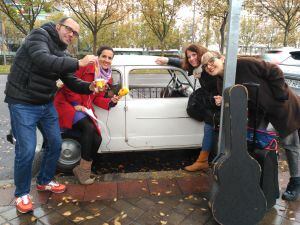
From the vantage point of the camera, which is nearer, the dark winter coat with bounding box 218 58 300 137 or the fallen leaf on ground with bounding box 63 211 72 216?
the dark winter coat with bounding box 218 58 300 137

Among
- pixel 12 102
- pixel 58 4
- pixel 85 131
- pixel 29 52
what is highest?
pixel 58 4

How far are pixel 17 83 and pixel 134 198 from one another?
180 centimetres

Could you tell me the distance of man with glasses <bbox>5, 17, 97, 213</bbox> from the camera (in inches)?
115

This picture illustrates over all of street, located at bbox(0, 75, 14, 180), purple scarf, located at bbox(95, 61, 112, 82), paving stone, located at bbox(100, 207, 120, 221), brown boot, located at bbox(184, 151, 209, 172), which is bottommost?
street, located at bbox(0, 75, 14, 180)

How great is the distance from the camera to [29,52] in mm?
2947

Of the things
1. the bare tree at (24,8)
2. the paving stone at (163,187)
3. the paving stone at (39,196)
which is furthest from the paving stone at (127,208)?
the bare tree at (24,8)

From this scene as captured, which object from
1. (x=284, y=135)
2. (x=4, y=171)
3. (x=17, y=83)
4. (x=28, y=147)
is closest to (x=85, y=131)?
(x=28, y=147)

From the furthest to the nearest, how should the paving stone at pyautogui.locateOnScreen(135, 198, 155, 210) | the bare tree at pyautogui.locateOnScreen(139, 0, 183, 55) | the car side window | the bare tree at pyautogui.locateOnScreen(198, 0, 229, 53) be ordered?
the bare tree at pyautogui.locateOnScreen(139, 0, 183, 55)
the bare tree at pyautogui.locateOnScreen(198, 0, 229, 53)
the car side window
the paving stone at pyautogui.locateOnScreen(135, 198, 155, 210)

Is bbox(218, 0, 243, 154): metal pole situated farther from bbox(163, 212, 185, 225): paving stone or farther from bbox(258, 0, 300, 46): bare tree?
→ bbox(258, 0, 300, 46): bare tree

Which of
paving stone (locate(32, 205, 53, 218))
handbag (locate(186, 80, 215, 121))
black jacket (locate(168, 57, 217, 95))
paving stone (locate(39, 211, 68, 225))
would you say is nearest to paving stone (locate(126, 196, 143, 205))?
paving stone (locate(39, 211, 68, 225))

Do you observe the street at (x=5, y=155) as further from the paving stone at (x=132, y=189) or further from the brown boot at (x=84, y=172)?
the paving stone at (x=132, y=189)

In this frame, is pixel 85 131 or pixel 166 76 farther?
pixel 166 76

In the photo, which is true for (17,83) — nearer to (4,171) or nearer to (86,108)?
(86,108)

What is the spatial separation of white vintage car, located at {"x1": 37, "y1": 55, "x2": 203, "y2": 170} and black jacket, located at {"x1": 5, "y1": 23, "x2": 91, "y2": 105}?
116 centimetres
